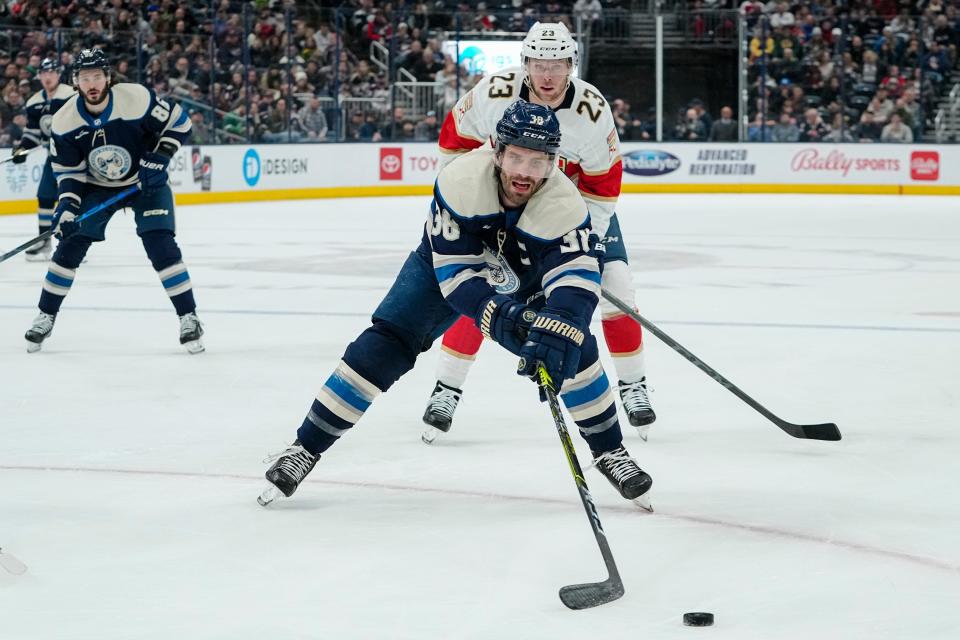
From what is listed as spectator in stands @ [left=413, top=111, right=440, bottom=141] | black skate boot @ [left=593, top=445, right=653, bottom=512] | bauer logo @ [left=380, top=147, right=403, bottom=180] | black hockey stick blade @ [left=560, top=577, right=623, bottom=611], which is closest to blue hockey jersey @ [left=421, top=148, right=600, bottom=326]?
black skate boot @ [left=593, top=445, right=653, bottom=512]

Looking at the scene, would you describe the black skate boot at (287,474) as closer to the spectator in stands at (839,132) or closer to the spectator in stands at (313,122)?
the spectator in stands at (313,122)

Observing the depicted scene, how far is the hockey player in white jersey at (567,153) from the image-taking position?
373cm

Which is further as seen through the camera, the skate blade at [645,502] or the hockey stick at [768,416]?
the hockey stick at [768,416]

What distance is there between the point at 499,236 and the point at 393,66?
14.4 m

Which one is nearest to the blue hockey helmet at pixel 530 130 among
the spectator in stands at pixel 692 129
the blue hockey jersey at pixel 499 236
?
the blue hockey jersey at pixel 499 236

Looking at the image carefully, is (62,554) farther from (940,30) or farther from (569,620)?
(940,30)

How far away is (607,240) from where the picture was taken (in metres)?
4.07

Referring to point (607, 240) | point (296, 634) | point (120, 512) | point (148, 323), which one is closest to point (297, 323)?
point (148, 323)

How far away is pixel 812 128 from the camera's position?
1683 centimetres

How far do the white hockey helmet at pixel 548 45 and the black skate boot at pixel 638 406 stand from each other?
3.31 feet

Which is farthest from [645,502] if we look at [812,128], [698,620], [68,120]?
[812,128]

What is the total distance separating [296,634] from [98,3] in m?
15.1

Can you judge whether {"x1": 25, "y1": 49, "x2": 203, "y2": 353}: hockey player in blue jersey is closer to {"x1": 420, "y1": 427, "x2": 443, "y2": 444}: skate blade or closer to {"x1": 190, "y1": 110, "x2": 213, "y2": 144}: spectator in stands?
{"x1": 420, "y1": 427, "x2": 443, "y2": 444}: skate blade

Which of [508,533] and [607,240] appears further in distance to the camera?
[607,240]
